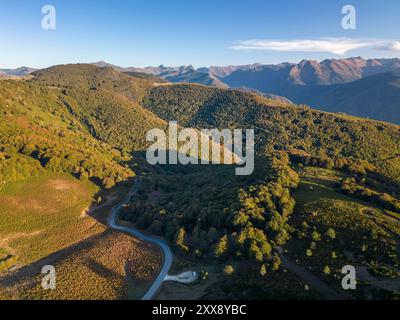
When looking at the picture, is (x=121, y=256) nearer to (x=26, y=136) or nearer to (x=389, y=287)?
(x=389, y=287)

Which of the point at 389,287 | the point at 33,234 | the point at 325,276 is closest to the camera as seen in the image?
the point at 389,287

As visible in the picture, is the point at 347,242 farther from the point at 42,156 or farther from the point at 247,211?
the point at 42,156

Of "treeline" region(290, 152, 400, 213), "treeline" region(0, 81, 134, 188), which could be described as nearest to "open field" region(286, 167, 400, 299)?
"treeline" region(290, 152, 400, 213)

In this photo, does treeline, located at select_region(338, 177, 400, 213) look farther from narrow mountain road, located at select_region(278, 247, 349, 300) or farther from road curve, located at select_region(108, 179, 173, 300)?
road curve, located at select_region(108, 179, 173, 300)

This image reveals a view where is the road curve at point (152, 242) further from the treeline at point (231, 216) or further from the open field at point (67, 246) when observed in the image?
the treeline at point (231, 216)

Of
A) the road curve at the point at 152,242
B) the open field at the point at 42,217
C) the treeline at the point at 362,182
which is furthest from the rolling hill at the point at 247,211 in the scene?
the road curve at the point at 152,242

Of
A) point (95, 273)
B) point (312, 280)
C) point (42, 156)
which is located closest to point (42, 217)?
point (42, 156)
